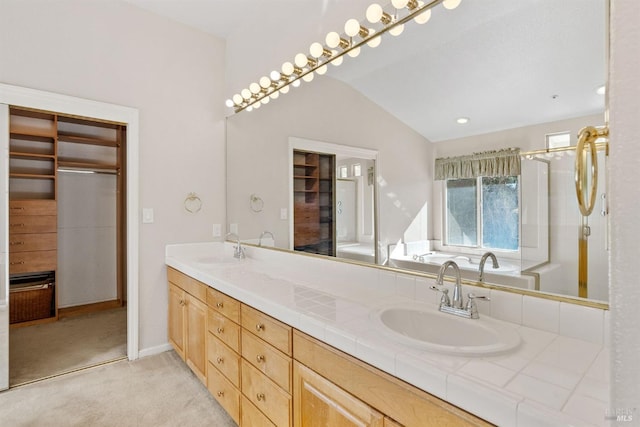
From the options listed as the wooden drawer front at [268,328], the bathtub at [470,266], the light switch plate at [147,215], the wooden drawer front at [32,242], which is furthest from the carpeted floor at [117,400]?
the wooden drawer front at [32,242]

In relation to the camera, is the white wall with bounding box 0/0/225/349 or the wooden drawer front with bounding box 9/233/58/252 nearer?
the white wall with bounding box 0/0/225/349

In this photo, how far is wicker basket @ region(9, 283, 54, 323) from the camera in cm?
325

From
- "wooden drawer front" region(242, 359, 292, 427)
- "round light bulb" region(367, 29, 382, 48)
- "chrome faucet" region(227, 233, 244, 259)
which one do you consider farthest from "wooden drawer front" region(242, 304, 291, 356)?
"round light bulb" region(367, 29, 382, 48)

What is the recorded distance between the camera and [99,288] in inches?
153

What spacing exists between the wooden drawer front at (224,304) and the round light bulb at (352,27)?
1.49 m

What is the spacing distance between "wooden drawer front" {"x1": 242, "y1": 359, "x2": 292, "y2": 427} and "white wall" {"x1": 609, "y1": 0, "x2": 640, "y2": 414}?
3.87ft

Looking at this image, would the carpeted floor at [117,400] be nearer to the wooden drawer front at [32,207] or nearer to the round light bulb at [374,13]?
the wooden drawer front at [32,207]

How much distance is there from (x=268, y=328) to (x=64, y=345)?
2.50 meters

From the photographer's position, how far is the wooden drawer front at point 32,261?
3211 millimetres

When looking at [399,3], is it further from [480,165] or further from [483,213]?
[483,213]

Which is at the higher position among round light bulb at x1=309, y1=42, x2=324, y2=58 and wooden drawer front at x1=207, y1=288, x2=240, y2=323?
round light bulb at x1=309, y1=42, x2=324, y2=58

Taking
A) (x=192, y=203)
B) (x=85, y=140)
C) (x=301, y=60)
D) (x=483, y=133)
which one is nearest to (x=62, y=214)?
(x=85, y=140)

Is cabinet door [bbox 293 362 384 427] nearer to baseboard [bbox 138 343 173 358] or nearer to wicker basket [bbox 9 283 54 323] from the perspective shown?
baseboard [bbox 138 343 173 358]

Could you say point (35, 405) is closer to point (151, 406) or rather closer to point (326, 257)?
point (151, 406)
